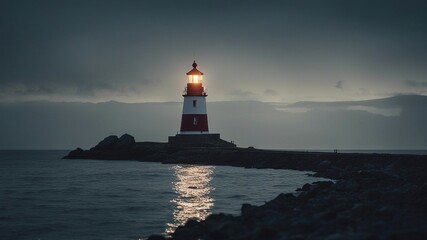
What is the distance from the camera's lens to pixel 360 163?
1502 inches

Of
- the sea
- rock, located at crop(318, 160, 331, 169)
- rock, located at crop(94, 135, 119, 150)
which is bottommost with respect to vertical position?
the sea

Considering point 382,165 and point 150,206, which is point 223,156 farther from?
point 150,206

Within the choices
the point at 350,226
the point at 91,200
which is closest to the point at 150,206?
the point at 91,200

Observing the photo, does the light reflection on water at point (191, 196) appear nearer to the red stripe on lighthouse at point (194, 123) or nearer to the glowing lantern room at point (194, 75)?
the red stripe on lighthouse at point (194, 123)

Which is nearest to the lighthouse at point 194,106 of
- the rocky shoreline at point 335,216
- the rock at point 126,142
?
the rock at point 126,142

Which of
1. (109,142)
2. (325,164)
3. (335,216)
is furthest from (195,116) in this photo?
(335,216)

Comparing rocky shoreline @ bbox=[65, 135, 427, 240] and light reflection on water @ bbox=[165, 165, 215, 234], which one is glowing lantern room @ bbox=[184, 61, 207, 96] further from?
rocky shoreline @ bbox=[65, 135, 427, 240]

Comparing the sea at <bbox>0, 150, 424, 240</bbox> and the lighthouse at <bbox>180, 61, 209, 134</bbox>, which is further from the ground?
the lighthouse at <bbox>180, 61, 209, 134</bbox>

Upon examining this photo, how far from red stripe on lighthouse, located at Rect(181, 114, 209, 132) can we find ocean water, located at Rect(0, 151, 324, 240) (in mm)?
12872

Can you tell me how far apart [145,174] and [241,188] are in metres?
13.0

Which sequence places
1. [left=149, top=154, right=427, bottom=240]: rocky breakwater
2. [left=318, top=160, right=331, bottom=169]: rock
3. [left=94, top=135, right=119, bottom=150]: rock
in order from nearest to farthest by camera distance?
[left=149, top=154, right=427, bottom=240]: rocky breakwater < [left=318, top=160, right=331, bottom=169]: rock < [left=94, top=135, right=119, bottom=150]: rock

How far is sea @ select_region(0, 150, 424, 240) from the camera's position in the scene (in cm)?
1972

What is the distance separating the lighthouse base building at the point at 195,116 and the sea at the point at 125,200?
13.4m

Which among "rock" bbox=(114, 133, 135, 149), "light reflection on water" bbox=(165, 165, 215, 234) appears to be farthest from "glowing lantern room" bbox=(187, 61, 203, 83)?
"light reflection on water" bbox=(165, 165, 215, 234)
